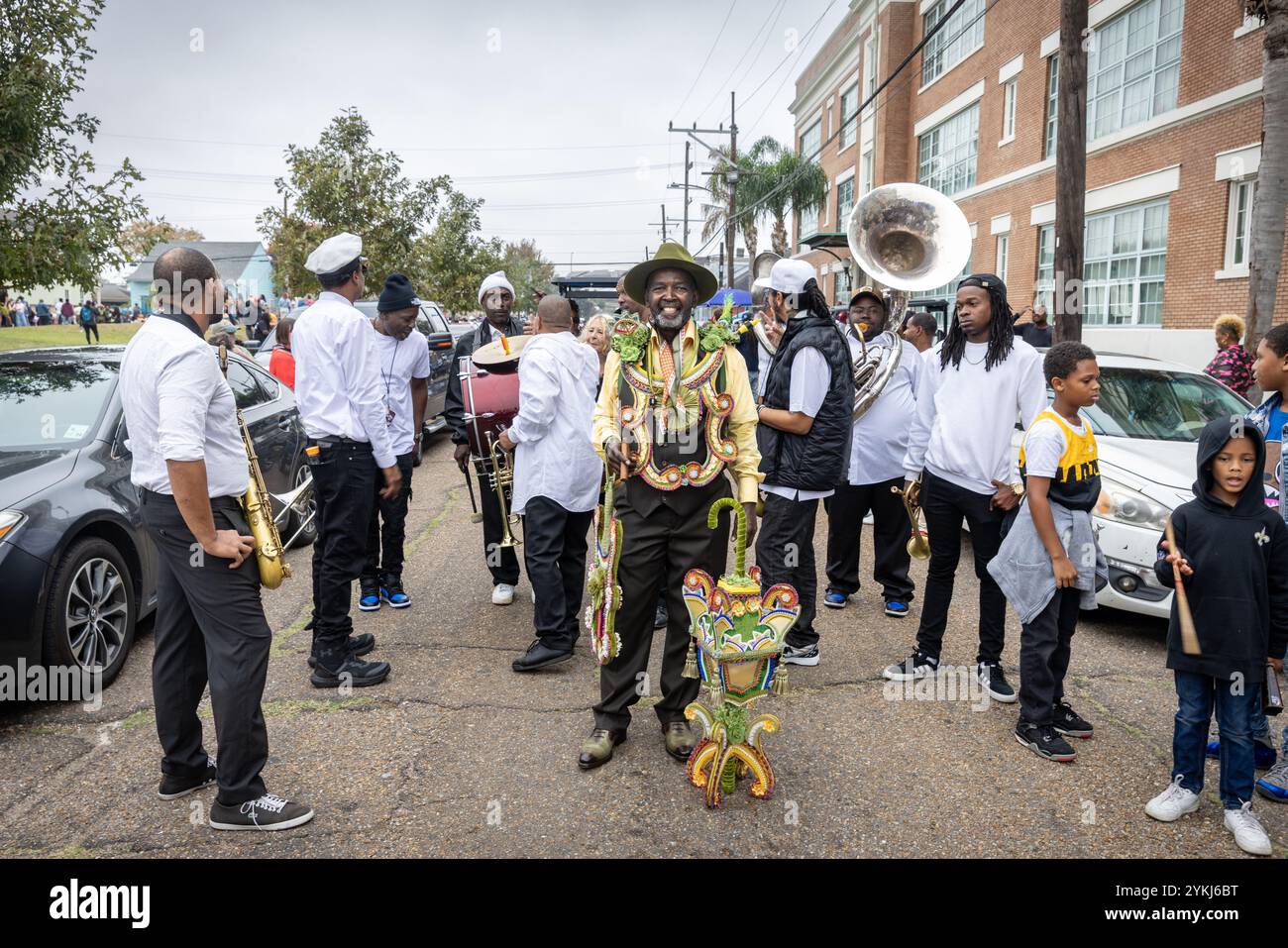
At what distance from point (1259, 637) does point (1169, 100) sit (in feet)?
51.4

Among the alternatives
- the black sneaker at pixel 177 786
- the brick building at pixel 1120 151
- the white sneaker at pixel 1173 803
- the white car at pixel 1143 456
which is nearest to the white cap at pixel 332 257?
the black sneaker at pixel 177 786

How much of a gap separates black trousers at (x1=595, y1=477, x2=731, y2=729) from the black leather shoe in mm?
1041

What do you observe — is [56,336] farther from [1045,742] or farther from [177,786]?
[1045,742]

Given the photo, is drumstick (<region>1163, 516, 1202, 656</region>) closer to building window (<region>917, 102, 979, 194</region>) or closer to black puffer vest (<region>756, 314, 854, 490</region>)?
black puffer vest (<region>756, 314, 854, 490</region>)

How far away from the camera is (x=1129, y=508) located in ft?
17.5

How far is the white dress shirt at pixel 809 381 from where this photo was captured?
15.1 feet

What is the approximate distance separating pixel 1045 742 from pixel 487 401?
3652 mm

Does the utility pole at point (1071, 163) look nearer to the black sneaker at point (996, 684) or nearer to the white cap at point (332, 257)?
the black sneaker at point (996, 684)

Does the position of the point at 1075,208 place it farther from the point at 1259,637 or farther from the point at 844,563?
the point at 1259,637

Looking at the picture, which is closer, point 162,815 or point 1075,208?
point 162,815

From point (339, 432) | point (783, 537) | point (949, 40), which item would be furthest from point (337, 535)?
point (949, 40)

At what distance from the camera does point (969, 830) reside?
10.8ft

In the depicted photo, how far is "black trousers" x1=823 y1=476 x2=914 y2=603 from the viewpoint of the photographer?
5922mm
